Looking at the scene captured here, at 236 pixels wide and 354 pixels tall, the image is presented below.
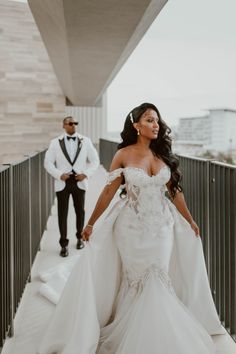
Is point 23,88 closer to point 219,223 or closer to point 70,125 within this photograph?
point 70,125

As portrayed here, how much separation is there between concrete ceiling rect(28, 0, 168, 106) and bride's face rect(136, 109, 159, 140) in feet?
4.77

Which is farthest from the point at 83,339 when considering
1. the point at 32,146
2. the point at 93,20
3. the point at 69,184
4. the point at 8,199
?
the point at 32,146

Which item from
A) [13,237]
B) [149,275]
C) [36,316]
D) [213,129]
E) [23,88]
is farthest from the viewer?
[213,129]

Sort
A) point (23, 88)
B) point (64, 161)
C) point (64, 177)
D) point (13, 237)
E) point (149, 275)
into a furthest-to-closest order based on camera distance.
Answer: point (23, 88) < point (64, 161) < point (64, 177) < point (13, 237) < point (149, 275)

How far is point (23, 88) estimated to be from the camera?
52.9 feet

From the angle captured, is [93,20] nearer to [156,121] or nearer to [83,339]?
[156,121]

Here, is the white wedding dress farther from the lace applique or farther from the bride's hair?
the bride's hair

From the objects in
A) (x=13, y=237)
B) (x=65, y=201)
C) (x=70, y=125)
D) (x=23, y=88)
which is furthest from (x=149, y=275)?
(x=23, y=88)

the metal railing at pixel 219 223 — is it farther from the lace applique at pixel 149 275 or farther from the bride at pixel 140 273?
the lace applique at pixel 149 275

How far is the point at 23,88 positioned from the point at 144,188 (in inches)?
576

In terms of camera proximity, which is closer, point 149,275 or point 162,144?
point 149,275

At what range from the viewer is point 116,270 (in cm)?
263

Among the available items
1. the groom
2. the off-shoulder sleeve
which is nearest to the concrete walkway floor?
the groom

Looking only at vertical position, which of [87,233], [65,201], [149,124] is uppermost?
[149,124]
